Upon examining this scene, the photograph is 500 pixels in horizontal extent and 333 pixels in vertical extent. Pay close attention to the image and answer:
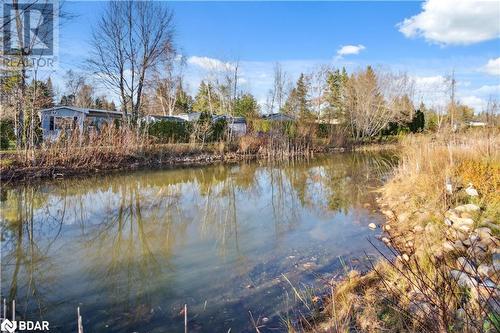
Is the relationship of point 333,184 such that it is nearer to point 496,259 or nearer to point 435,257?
→ point 496,259

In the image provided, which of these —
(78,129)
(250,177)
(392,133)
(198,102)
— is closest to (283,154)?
(250,177)

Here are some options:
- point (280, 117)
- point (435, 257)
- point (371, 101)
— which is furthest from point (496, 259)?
point (371, 101)

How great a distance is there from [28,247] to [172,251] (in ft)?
7.96

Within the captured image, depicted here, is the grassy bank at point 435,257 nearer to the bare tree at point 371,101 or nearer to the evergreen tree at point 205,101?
the bare tree at point 371,101

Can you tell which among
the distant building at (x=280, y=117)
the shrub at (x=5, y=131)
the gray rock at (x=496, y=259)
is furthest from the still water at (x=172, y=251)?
the distant building at (x=280, y=117)

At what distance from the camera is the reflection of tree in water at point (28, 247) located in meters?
4.28

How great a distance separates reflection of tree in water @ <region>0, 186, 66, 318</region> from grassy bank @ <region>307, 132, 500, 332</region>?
3.28 metres

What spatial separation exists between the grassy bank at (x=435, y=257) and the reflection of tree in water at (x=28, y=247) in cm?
328

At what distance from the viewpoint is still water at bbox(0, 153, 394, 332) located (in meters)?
3.87

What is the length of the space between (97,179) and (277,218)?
7.74 meters

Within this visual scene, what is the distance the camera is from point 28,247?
594cm

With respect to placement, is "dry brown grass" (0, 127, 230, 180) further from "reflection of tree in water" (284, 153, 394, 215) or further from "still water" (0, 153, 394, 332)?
"reflection of tree in water" (284, 153, 394, 215)

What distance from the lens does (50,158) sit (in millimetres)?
13055


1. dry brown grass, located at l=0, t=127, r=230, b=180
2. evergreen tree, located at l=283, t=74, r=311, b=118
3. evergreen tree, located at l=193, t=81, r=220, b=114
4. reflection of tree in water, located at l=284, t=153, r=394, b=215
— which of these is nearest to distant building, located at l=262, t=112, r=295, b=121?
evergreen tree, located at l=283, t=74, r=311, b=118
